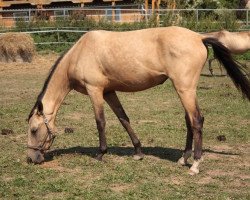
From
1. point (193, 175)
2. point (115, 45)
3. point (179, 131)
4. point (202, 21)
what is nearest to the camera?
point (193, 175)

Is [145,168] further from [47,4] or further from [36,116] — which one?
[47,4]

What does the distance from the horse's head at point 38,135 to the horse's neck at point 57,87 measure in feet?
0.69

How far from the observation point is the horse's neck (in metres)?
7.66

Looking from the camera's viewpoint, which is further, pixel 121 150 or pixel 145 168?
pixel 121 150

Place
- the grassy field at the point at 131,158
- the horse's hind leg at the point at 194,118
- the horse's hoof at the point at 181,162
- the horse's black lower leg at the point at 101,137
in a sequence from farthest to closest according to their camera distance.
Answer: the horse's black lower leg at the point at 101,137
the horse's hoof at the point at 181,162
the horse's hind leg at the point at 194,118
the grassy field at the point at 131,158

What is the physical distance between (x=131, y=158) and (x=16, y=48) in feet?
46.2

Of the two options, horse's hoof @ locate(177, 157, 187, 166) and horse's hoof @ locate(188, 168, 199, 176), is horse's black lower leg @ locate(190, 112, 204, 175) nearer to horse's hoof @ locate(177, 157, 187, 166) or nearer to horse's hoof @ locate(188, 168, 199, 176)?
horse's hoof @ locate(188, 168, 199, 176)

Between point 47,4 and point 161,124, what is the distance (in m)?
27.7

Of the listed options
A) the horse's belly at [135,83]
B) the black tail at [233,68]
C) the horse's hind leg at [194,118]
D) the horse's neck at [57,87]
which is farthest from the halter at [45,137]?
the black tail at [233,68]

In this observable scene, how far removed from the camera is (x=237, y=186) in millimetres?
6324

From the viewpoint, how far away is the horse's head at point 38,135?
7461mm

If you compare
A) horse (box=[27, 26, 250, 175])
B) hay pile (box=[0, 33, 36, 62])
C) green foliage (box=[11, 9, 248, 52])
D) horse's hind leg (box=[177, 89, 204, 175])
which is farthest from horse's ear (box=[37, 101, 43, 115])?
green foliage (box=[11, 9, 248, 52])

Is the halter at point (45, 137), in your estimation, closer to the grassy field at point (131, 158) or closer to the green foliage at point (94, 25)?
the grassy field at point (131, 158)

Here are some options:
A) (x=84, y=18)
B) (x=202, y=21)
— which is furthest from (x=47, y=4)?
(x=202, y=21)
